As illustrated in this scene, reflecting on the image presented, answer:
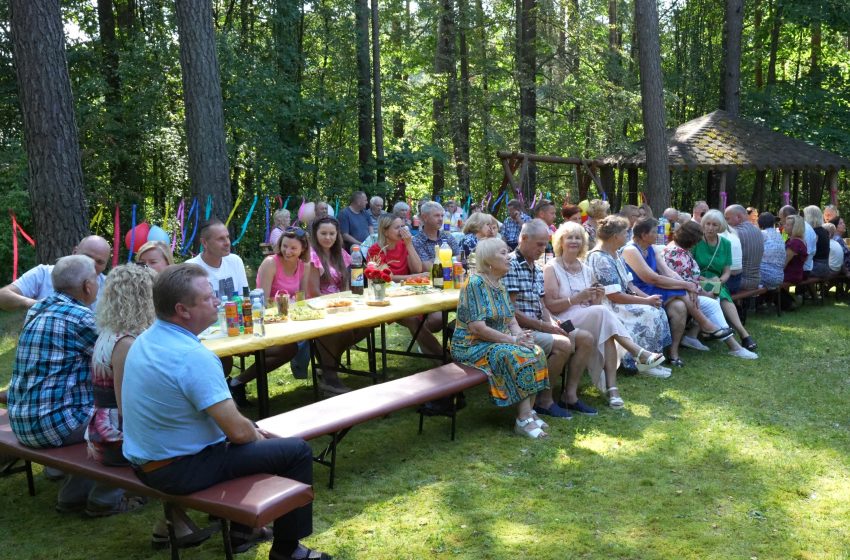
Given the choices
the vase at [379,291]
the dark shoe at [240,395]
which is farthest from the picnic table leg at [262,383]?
the vase at [379,291]

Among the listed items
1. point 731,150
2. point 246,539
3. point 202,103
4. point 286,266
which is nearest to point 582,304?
point 286,266

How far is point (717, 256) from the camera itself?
25.7ft

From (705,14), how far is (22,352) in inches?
913

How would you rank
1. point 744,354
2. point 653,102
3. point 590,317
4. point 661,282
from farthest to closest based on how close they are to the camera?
point 653,102 → point 744,354 → point 661,282 → point 590,317

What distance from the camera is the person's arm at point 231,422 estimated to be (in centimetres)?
303

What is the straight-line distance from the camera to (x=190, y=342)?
Result: 301cm

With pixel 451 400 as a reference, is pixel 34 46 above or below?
above

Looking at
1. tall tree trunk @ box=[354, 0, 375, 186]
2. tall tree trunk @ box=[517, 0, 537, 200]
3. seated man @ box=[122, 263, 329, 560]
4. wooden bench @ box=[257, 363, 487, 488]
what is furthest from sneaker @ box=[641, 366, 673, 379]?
tall tree trunk @ box=[517, 0, 537, 200]

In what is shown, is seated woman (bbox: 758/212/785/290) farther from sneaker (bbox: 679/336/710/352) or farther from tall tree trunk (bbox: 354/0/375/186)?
tall tree trunk (bbox: 354/0/375/186)

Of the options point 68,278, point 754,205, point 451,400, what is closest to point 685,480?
point 451,400

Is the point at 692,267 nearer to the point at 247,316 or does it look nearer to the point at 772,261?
the point at 772,261

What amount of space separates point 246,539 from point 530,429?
2.20m

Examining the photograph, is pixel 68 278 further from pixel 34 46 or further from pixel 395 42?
pixel 395 42

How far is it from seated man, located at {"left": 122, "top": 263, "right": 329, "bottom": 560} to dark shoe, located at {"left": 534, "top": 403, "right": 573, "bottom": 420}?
269 cm
